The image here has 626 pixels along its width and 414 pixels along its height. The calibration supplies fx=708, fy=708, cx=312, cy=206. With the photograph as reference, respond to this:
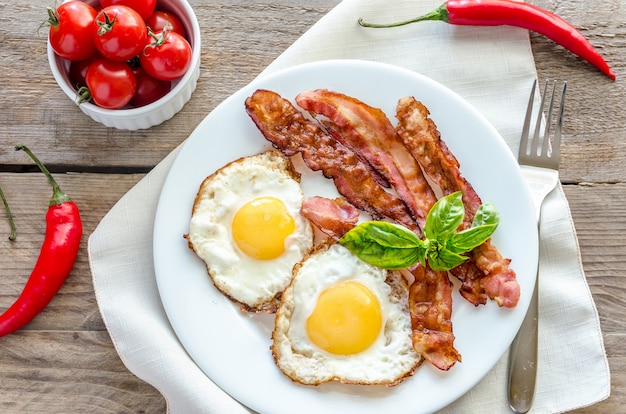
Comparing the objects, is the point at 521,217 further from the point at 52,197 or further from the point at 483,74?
the point at 52,197

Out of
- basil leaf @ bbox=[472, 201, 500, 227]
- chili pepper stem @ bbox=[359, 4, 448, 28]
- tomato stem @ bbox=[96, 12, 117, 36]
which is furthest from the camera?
chili pepper stem @ bbox=[359, 4, 448, 28]

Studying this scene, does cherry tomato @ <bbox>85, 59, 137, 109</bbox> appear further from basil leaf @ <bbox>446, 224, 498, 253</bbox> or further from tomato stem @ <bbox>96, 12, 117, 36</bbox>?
basil leaf @ <bbox>446, 224, 498, 253</bbox>

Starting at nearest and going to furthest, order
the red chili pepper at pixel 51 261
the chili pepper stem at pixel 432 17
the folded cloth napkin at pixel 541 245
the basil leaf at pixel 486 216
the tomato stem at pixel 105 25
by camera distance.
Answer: the tomato stem at pixel 105 25
the basil leaf at pixel 486 216
the folded cloth napkin at pixel 541 245
the red chili pepper at pixel 51 261
the chili pepper stem at pixel 432 17

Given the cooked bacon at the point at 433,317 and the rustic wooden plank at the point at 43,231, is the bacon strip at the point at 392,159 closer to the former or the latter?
the cooked bacon at the point at 433,317

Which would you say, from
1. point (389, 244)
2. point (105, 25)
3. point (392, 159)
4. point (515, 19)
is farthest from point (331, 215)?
point (515, 19)

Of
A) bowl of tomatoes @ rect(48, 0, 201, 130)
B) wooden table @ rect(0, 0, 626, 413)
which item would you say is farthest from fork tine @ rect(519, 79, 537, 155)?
bowl of tomatoes @ rect(48, 0, 201, 130)

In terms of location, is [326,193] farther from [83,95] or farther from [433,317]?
[83,95]

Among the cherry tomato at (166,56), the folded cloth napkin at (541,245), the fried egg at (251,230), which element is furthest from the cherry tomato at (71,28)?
the fried egg at (251,230)
